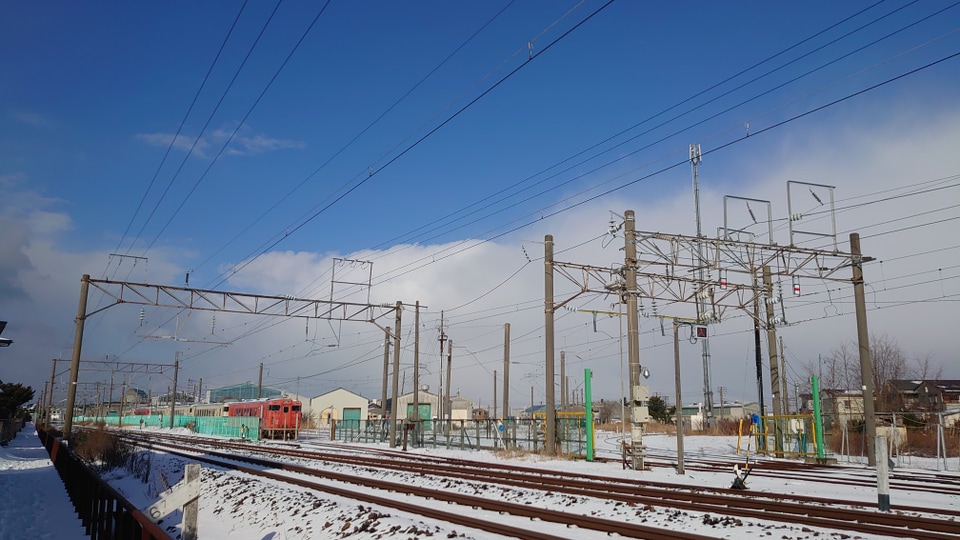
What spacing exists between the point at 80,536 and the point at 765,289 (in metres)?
27.6

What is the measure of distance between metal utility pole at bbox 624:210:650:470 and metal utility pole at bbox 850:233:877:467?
9.58 metres

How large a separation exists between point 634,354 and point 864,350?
1058cm

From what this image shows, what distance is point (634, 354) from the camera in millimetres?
24391

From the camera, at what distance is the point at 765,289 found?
3109 cm

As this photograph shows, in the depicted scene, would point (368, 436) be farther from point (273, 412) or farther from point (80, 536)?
point (80, 536)

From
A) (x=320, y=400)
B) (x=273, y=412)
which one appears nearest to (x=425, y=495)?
(x=273, y=412)

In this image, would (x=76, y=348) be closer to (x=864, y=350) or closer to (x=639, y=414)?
(x=639, y=414)

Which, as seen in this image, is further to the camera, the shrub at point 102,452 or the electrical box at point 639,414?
the shrub at point 102,452

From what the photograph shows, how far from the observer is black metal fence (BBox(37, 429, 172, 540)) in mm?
7777

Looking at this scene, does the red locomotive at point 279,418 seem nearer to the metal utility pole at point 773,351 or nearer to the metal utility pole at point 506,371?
the metal utility pole at point 506,371

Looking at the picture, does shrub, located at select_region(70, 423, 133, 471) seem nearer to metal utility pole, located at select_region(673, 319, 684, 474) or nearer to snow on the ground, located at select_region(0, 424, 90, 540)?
snow on the ground, located at select_region(0, 424, 90, 540)

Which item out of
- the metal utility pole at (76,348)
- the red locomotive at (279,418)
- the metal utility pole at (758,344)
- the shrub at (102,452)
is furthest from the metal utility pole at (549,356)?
the red locomotive at (279,418)

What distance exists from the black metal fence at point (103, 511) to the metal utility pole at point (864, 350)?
26196 millimetres

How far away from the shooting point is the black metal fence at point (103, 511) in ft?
25.5
